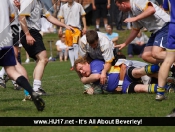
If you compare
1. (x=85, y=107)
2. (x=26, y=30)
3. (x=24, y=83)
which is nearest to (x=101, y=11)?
(x=26, y=30)

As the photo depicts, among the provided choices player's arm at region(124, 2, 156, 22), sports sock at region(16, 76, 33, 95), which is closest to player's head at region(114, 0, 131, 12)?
player's arm at region(124, 2, 156, 22)

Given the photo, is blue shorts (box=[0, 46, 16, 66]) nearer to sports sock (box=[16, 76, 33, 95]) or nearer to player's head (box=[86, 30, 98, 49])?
sports sock (box=[16, 76, 33, 95])

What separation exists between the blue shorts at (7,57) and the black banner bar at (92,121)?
1.30 metres

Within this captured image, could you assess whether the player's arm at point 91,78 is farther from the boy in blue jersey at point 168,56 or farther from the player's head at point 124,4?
the boy in blue jersey at point 168,56

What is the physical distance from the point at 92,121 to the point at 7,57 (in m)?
2.01

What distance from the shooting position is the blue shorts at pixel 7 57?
8.48 meters

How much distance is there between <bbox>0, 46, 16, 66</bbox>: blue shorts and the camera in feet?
27.8

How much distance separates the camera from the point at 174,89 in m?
10.5

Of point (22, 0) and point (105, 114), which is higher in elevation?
point (22, 0)

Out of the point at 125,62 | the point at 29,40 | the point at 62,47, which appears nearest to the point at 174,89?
the point at 125,62

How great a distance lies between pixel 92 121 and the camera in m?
7.21

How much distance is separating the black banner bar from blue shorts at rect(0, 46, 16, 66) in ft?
4.27

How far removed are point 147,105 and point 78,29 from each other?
31.3ft

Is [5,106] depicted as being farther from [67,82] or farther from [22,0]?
[67,82]
